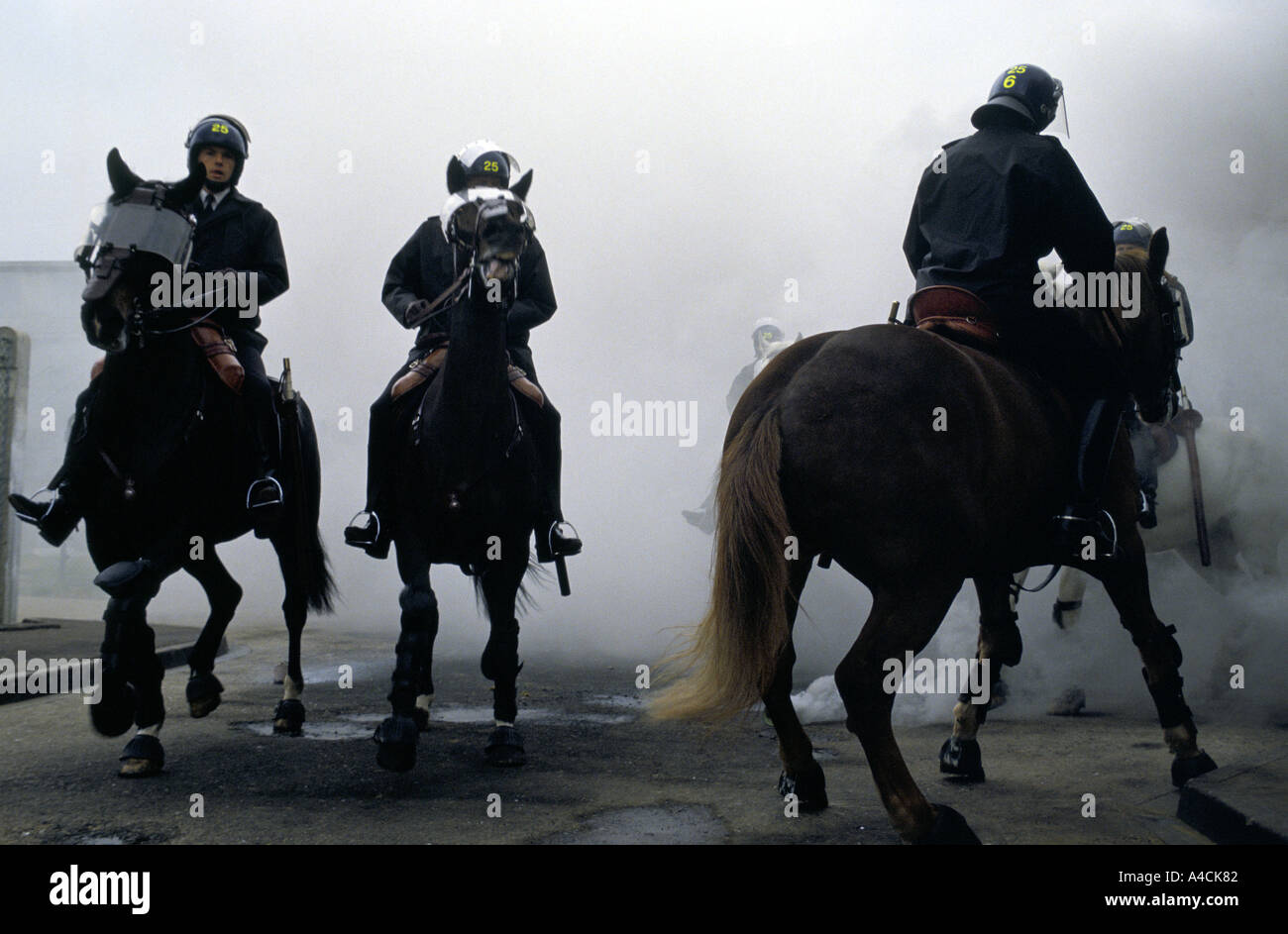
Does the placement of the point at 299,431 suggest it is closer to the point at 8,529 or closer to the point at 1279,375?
the point at 8,529

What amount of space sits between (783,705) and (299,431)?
381cm

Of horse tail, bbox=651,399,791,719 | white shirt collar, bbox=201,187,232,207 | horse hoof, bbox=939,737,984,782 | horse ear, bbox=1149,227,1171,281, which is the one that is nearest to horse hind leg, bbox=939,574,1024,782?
horse hoof, bbox=939,737,984,782

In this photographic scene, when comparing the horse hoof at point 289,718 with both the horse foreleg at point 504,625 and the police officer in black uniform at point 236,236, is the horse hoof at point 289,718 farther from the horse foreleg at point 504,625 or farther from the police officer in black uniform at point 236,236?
the horse foreleg at point 504,625

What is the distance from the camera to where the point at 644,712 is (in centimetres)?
714

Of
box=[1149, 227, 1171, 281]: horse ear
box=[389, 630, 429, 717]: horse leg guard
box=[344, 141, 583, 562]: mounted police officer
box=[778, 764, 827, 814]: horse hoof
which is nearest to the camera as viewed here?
box=[778, 764, 827, 814]: horse hoof

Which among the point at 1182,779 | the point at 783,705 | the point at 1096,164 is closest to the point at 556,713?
the point at 783,705

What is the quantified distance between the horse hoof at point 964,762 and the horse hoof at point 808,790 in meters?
1.03

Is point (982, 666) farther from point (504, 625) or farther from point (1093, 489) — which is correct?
point (504, 625)

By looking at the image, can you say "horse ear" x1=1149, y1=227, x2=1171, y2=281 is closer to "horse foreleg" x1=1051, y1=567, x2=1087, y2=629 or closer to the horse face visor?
"horse foreleg" x1=1051, y1=567, x2=1087, y2=629

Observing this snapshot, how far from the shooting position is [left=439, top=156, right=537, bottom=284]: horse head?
16.2 ft

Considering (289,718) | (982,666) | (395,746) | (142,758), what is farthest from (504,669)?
(982,666)

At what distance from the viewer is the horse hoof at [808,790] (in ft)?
14.4

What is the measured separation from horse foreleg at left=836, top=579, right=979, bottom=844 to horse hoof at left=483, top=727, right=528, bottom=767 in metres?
2.14

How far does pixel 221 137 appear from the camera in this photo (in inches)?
245
